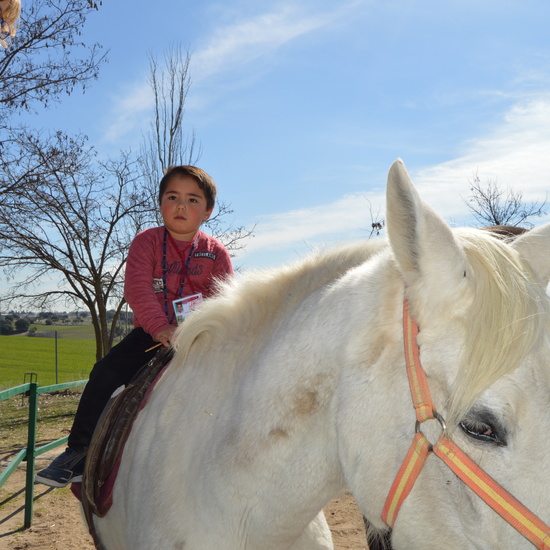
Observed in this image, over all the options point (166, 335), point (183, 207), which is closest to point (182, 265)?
point (183, 207)

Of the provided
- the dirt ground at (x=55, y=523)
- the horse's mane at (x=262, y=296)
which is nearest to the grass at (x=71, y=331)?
the dirt ground at (x=55, y=523)

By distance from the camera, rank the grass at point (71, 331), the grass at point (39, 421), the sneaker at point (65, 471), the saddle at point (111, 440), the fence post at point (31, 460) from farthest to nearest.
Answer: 1. the grass at point (71, 331)
2. the grass at point (39, 421)
3. the fence post at point (31, 460)
4. the sneaker at point (65, 471)
5. the saddle at point (111, 440)

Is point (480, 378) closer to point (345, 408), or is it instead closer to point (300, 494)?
point (345, 408)

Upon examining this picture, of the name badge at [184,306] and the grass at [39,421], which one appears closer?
the name badge at [184,306]

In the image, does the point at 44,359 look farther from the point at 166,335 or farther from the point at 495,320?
the point at 495,320

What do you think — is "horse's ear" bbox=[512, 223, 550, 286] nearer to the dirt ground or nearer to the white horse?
the white horse

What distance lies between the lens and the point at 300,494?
1.41 m

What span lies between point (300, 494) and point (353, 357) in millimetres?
453

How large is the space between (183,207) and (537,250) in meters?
1.86

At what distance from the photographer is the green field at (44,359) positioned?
78.1ft

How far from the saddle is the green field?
19935mm

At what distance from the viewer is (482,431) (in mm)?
1150

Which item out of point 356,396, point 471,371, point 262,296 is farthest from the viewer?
point 262,296

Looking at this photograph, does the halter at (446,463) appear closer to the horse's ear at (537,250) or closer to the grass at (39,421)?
the horse's ear at (537,250)
